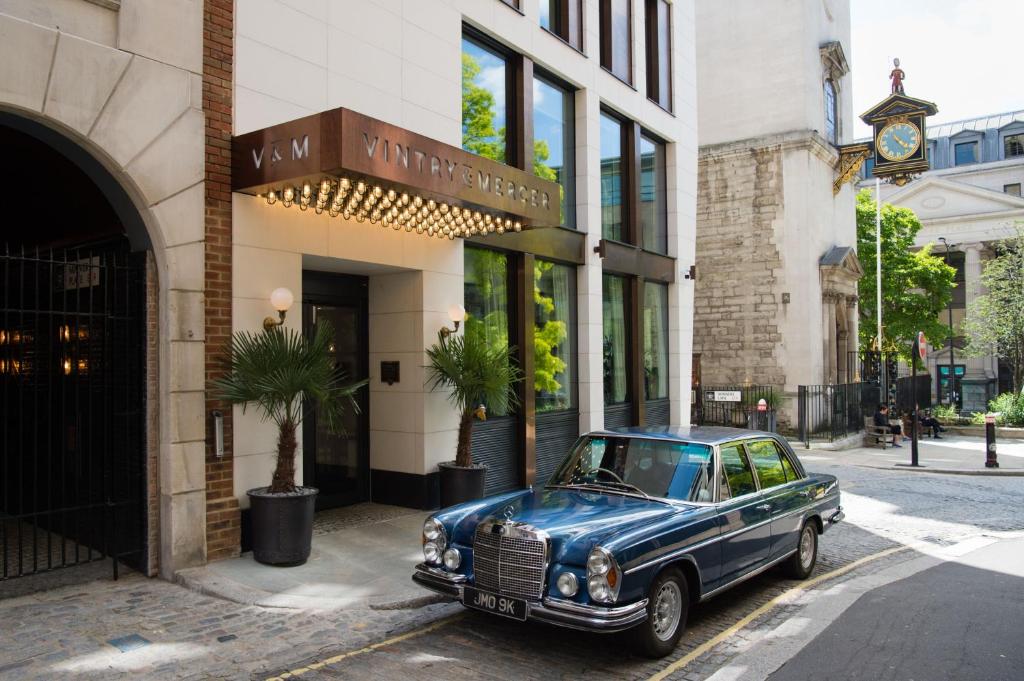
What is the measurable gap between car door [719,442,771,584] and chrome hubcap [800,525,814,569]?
42.3 inches

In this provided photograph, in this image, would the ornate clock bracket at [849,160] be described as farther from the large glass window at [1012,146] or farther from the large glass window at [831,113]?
the large glass window at [1012,146]

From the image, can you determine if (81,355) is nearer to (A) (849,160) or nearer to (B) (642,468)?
(B) (642,468)

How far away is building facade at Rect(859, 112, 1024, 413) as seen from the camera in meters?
51.6

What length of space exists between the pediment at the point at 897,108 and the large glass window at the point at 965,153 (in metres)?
38.3

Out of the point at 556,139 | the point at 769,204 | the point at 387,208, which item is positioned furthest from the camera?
the point at 769,204

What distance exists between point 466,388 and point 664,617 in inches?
195

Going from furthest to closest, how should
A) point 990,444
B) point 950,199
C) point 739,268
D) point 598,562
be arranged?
point 950,199, point 739,268, point 990,444, point 598,562

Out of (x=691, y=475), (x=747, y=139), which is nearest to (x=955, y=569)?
(x=691, y=475)

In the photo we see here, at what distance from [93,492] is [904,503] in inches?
490

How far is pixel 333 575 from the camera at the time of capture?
23.7 ft

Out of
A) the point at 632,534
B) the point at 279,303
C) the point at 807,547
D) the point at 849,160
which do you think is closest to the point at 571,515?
the point at 632,534

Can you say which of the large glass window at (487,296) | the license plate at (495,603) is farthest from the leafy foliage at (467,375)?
the license plate at (495,603)

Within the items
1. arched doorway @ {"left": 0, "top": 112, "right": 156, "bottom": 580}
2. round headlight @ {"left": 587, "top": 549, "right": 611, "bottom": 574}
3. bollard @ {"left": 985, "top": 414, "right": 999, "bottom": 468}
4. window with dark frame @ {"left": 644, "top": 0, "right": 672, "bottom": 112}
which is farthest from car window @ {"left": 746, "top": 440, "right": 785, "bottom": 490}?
bollard @ {"left": 985, "top": 414, "right": 999, "bottom": 468}

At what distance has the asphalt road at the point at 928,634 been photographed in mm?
5258
